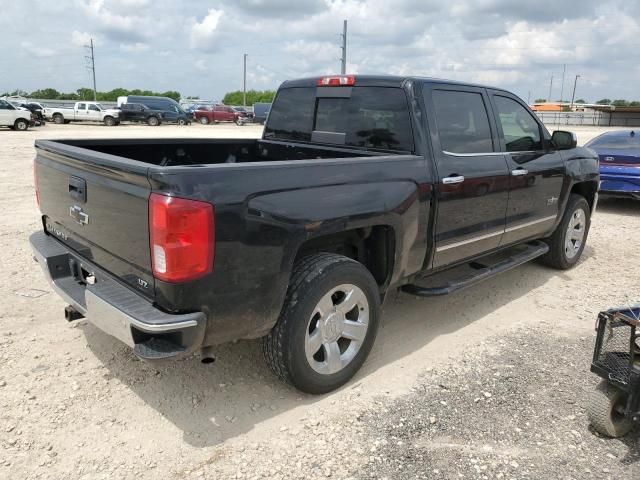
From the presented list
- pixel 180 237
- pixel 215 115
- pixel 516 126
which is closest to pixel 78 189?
pixel 180 237

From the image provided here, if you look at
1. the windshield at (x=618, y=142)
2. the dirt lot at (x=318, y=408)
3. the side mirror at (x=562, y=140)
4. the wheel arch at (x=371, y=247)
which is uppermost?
the side mirror at (x=562, y=140)

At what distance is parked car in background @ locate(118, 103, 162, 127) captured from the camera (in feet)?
117

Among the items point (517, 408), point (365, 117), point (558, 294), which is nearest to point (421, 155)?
point (365, 117)

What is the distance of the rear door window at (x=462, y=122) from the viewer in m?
4.02

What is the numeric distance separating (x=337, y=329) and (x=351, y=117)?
1.76 metres

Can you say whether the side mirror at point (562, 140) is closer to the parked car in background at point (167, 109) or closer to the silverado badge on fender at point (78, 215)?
the silverado badge on fender at point (78, 215)

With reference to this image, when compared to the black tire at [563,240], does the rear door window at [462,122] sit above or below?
above

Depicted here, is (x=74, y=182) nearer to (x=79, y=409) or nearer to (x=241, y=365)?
(x=79, y=409)

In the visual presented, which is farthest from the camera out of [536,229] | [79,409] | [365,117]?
[536,229]

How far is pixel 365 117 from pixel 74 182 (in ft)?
6.94

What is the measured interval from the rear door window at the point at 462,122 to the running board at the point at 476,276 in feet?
3.29

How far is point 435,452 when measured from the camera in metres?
2.88

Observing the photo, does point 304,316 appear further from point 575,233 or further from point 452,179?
point 575,233

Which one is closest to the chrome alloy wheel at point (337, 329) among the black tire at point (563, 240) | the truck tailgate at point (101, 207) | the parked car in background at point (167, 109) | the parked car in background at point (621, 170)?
the truck tailgate at point (101, 207)
